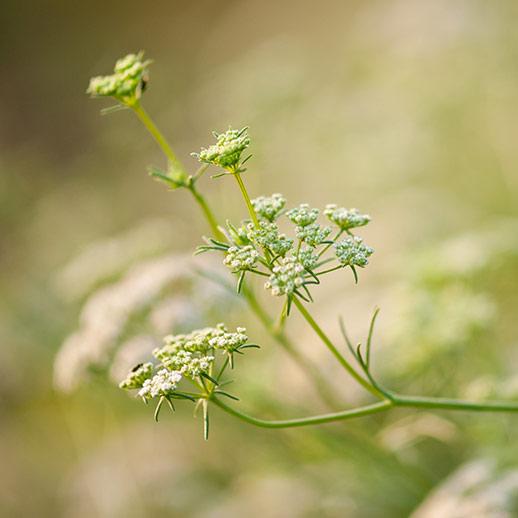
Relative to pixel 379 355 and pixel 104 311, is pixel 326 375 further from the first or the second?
pixel 104 311

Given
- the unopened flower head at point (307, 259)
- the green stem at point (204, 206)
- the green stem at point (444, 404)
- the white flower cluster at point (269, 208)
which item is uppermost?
the green stem at point (204, 206)

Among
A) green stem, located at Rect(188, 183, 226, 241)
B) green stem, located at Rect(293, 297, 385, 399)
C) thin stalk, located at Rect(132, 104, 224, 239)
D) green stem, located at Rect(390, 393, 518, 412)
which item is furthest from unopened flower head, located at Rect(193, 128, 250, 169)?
green stem, located at Rect(390, 393, 518, 412)

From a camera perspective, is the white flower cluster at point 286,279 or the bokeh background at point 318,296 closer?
the white flower cluster at point 286,279

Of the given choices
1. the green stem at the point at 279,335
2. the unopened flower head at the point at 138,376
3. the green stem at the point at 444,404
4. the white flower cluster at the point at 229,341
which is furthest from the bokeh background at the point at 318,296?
the white flower cluster at the point at 229,341

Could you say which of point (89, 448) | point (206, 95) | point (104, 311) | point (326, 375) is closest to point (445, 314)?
point (326, 375)

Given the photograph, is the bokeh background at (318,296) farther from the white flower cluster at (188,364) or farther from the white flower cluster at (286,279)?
the white flower cluster at (286,279)
